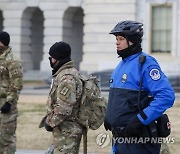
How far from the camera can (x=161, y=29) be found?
28938 millimetres

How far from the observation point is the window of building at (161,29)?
94.6ft

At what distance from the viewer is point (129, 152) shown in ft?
18.2

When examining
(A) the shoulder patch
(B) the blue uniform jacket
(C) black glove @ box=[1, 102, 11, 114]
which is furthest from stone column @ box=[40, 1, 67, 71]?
(A) the shoulder patch

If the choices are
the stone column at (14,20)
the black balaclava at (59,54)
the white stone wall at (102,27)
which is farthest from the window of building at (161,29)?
the black balaclava at (59,54)

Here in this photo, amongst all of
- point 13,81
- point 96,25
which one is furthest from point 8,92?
point 96,25

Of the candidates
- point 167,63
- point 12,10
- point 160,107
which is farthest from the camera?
point 12,10

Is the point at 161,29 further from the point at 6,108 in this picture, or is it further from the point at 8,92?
the point at 6,108

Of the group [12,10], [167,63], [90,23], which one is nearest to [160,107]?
[167,63]

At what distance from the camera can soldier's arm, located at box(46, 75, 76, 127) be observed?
254 inches

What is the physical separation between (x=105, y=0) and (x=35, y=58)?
277 inches

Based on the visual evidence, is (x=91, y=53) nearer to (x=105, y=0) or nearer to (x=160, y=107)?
(x=105, y=0)

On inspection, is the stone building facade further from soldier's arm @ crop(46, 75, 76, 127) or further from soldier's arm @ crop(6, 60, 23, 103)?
soldier's arm @ crop(46, 75, 76, 127)

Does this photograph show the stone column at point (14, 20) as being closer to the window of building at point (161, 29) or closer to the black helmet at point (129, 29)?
the window of building at point (161, 29)

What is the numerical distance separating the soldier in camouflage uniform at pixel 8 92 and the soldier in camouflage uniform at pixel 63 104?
6.15ft
